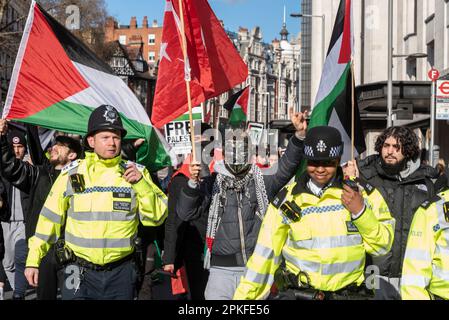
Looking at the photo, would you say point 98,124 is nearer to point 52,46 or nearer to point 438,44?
point 52,46

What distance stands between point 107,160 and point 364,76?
31.7m

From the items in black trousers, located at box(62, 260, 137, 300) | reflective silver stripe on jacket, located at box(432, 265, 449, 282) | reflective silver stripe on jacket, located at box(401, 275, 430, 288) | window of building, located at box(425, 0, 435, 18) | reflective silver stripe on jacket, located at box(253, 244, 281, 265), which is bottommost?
black trousers, located at box(62, 260, 137, 300)

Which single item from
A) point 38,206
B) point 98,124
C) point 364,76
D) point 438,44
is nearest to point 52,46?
point 38,206

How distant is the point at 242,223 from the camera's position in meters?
5.88

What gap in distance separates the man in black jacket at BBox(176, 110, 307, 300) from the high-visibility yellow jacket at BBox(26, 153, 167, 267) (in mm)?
527

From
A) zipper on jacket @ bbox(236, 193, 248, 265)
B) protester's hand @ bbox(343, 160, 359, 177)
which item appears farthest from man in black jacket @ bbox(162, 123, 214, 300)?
protester's hand @ bbox(343, 160, 359, 177)

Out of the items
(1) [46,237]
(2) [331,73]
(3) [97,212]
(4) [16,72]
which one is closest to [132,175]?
(3) [97,212]

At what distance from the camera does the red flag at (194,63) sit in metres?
7.22

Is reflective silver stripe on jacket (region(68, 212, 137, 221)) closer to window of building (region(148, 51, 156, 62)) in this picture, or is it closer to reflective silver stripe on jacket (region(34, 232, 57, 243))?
reflective silver stripe on jacket (region(34, 232, 57, 243))

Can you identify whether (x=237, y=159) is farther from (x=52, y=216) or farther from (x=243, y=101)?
(x=243, y=101)

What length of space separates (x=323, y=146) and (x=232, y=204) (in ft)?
5.58

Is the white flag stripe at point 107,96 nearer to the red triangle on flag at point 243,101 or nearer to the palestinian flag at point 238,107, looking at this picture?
the palestinian flag at point 238,107

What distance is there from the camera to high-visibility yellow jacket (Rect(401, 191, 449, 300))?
12.6 ft
